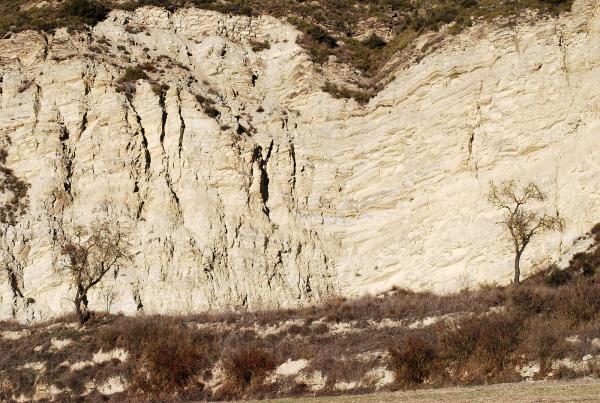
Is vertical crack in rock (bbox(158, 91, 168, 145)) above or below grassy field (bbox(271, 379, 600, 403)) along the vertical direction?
above

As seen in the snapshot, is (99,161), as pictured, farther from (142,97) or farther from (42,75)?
(42,75)

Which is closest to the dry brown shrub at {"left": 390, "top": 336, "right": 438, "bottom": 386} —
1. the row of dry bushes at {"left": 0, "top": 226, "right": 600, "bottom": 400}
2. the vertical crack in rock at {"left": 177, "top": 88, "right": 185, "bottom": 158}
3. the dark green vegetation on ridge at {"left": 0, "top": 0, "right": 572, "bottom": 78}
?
A: the row of dry bushes at {"left": 0, "top": 226, "right": 600, "bottom": 400}

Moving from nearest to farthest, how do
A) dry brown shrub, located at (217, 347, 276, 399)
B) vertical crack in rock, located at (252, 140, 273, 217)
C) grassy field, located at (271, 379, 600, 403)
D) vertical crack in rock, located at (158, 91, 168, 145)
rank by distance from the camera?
grassy field, located at (271, 379, 600, 403), dry brown shrub, located at (217, 347, 276, 399), vertical crack in rock, located at (252, 140, 273, 217), vertical crack in rock, located at (158, 91, 168, 145)

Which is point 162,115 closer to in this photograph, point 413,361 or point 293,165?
point 293,165

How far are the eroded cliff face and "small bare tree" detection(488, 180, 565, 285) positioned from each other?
467mm

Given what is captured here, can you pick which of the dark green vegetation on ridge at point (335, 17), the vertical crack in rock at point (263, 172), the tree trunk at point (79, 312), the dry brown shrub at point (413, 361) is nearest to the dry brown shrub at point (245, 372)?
the dry brown shrub at point (413, 361)

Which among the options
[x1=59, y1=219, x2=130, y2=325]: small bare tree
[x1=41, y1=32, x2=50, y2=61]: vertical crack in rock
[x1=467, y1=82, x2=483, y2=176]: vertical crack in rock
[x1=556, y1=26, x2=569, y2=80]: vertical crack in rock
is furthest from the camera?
[x1=41, y1=32, x2=50, y2=61]: vertical crack in rock

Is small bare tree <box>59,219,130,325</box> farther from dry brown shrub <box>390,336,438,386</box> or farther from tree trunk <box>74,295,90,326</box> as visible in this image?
dry brown shrub <box>390,336,438,386</box>

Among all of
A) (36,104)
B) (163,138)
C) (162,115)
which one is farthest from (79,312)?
(36,104)

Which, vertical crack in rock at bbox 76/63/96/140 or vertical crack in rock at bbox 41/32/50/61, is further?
vertical crack in rock at bbox 41/32/50/61

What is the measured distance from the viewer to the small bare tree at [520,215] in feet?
88.0

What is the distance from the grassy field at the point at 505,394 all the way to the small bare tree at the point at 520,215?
9483mm

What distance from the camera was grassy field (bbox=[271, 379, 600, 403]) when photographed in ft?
47.1

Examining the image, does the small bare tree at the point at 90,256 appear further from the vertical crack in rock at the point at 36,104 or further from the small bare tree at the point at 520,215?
the small bare tree at the point at 520,215
